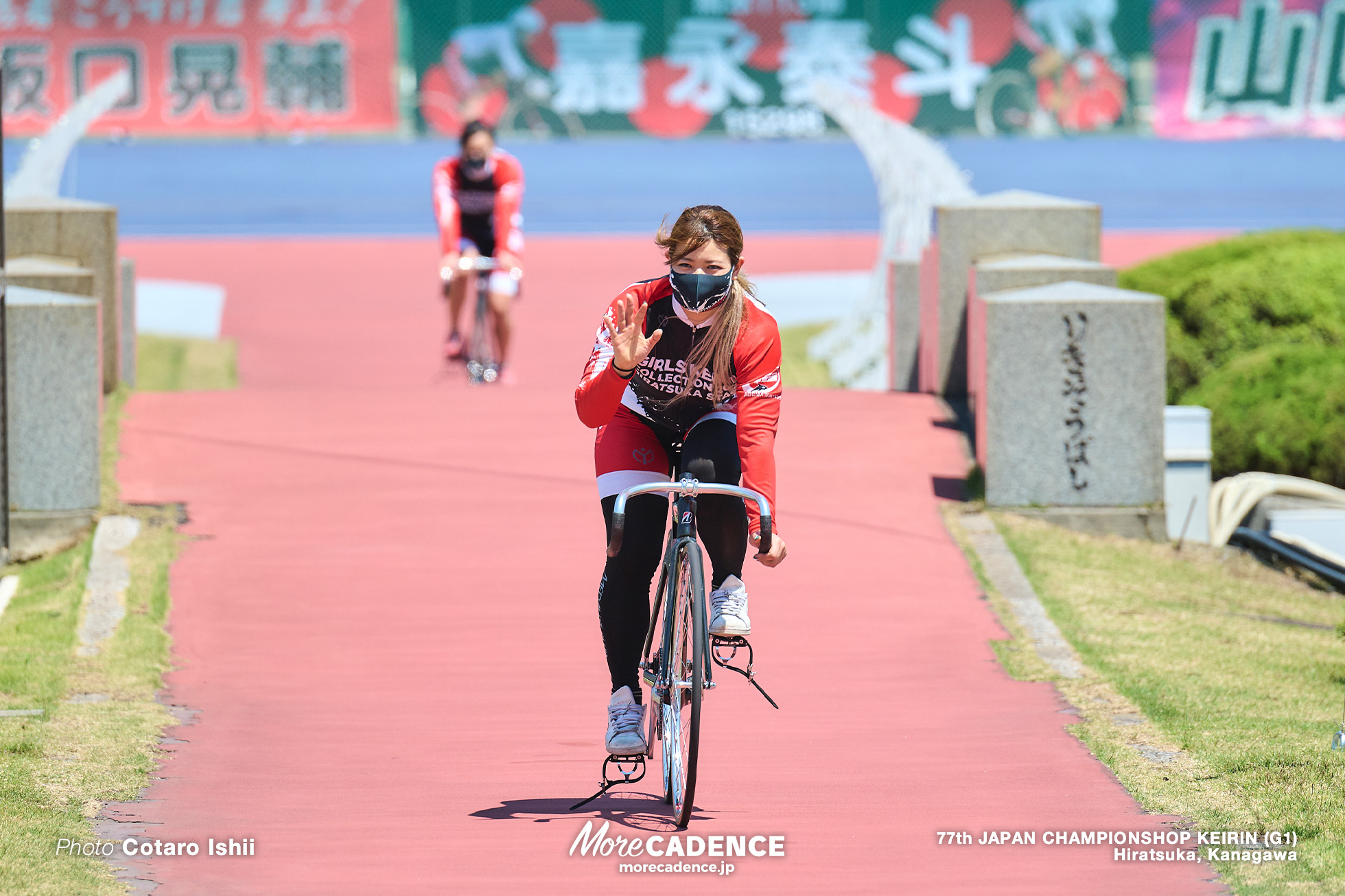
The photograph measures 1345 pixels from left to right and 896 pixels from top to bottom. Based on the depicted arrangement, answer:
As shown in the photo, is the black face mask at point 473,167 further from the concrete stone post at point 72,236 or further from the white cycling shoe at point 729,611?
the white cycling shoe at point 729,611

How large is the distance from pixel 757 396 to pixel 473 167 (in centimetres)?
866

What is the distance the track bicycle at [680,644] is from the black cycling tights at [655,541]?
1.6 inches

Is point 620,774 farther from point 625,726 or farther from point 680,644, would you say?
point 680,644

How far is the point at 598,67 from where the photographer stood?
2958 centimetres

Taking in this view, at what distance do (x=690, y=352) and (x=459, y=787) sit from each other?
176 centimetres

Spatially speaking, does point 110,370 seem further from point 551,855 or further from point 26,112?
point 26,112

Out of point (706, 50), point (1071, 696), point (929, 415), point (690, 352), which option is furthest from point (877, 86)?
point (690, 352)

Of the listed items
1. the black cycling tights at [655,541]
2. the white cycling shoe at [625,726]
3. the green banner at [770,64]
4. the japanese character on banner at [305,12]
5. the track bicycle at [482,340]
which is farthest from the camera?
the japanese character on banner at [305,12]

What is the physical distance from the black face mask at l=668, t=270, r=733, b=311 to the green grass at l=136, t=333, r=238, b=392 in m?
13.7

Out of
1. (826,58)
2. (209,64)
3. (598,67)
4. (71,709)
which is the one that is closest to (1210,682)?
(71,709)

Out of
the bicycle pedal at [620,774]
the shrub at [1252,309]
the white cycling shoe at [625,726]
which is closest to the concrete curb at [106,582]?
the bicycle pedal at [620,774]

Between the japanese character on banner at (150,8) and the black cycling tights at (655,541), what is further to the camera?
the japanese character on banner at (150,8)

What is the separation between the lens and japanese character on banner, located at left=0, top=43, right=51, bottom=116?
28969 mm

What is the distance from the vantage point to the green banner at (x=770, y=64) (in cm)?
2909
